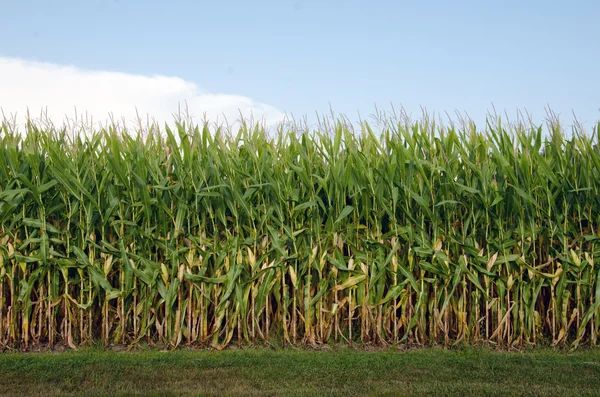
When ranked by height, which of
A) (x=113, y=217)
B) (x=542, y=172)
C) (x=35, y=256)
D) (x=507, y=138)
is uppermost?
(x=507, y=138)

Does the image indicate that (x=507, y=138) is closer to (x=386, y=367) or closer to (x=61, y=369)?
(x=386, y=367)

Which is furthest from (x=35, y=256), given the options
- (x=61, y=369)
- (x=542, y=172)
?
(x=542, y=172)

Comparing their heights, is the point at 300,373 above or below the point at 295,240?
below

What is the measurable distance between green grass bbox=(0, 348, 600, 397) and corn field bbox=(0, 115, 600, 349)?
42cm

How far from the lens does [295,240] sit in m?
6.50

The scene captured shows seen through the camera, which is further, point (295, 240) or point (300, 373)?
point (295, 240)

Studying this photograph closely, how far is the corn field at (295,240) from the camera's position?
21.2ft

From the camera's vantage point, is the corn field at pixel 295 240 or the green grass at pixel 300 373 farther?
the corn field at pixel 295 240

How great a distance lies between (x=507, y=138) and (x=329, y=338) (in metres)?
3.05

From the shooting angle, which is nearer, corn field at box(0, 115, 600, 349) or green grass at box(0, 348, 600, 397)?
green grass at box(0, 348, 600, 397)

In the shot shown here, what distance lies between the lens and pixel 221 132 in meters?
6.86

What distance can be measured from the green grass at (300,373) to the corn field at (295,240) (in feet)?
Result: 1.39

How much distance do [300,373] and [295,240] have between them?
1.49m

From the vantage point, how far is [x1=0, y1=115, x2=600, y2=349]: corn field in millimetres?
6473
